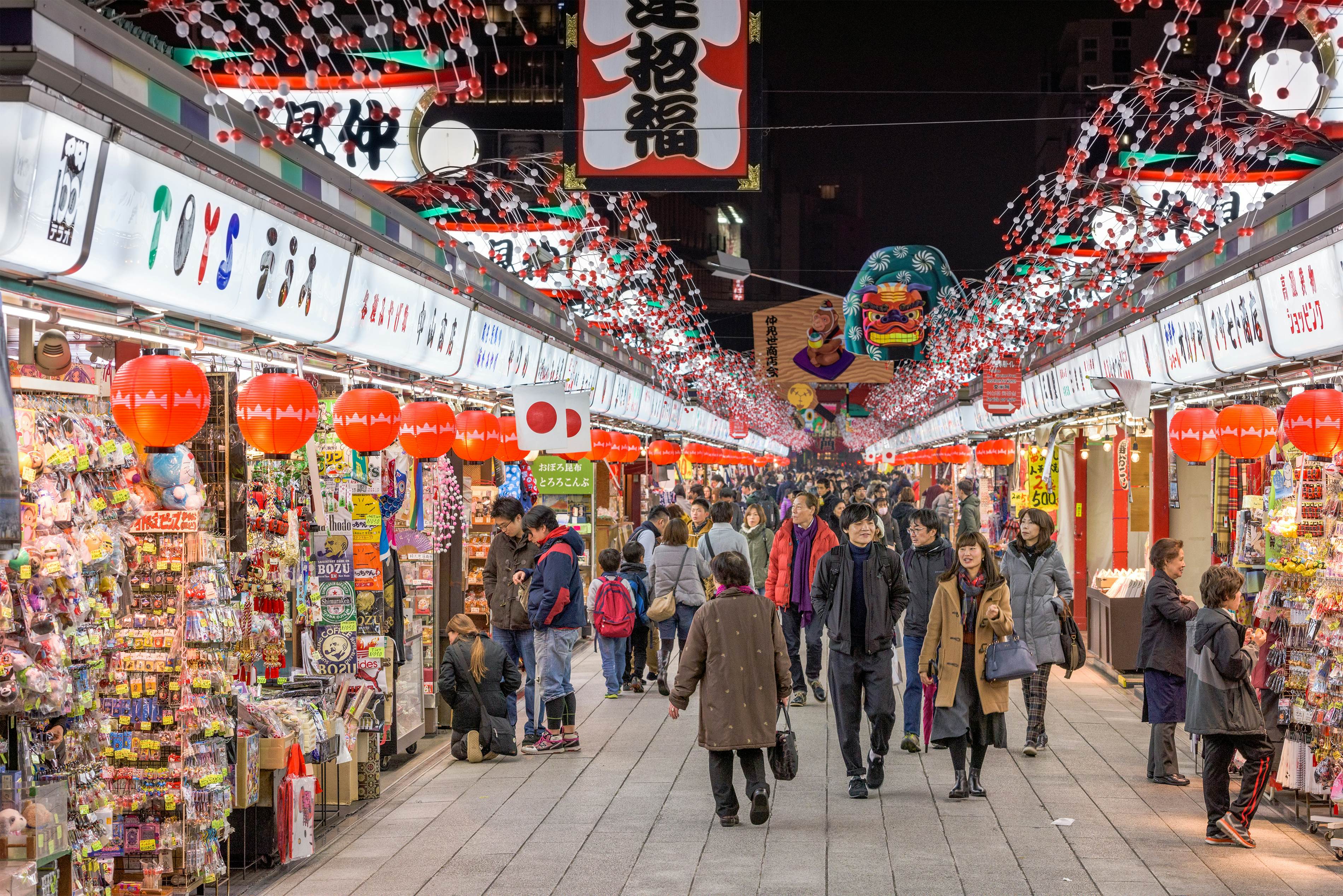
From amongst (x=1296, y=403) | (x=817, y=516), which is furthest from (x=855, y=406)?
(x=1296, y=403)

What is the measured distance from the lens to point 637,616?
13.4 m

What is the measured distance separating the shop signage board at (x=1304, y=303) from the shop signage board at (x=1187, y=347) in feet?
4.54

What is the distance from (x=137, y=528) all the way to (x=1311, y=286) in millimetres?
6323

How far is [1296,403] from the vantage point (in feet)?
24.9

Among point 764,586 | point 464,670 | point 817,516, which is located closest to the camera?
point 464,670

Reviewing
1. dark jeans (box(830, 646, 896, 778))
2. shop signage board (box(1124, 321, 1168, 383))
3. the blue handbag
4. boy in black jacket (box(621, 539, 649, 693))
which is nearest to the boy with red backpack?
boy in black jacket (box(621, 539, 649, 693))

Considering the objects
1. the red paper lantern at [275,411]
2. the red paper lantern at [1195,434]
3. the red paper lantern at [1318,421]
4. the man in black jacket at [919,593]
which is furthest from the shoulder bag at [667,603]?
the red paper lantern at [1318,421]

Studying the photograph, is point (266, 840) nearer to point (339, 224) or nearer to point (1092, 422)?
point (339, 224)

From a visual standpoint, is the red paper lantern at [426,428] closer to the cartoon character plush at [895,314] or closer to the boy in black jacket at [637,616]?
the boy in black jacket at [637,616]

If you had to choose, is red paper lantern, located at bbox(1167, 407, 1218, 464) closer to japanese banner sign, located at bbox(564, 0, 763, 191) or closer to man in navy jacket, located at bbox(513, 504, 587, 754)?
japanese banner sign, located at bbox(564, 0, 763, 191)

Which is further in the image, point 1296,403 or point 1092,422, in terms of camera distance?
point 1092,422

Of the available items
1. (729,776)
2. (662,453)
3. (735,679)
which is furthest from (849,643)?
(662,453)

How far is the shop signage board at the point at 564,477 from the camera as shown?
15.6 meters

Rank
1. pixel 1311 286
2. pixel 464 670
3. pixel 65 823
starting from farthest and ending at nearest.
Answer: pixel 464 670 → pixel 1311 286 → pixel 65 823
